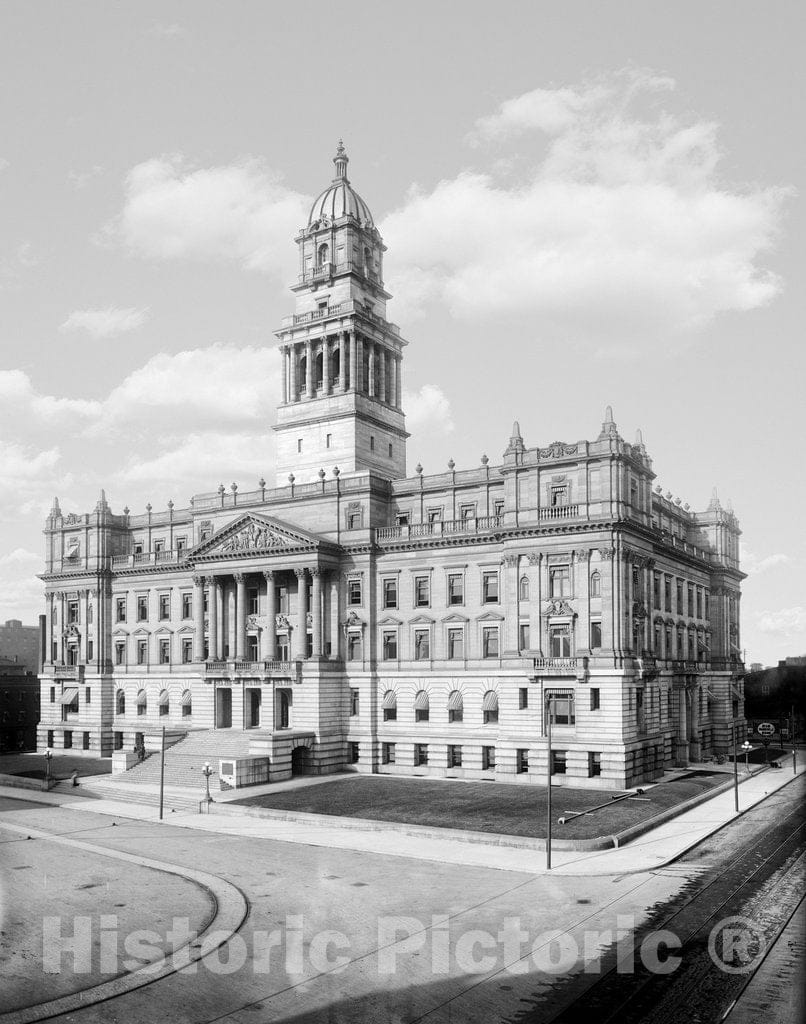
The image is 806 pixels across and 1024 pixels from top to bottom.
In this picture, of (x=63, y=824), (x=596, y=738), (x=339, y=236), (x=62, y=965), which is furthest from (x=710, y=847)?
(x=339, y=236)

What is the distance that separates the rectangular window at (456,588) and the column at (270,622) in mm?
15188

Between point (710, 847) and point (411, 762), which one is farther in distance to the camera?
point (411, 762)

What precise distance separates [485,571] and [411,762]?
1665 centimetres

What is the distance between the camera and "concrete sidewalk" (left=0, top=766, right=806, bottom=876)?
4625 centimetres

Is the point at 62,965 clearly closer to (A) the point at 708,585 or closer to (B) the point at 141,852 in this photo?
(B) the point at 141,852

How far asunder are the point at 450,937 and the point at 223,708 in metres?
53.7

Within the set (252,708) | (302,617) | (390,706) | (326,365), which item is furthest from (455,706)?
(326,365)

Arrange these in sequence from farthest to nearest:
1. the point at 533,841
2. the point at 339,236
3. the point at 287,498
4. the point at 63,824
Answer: the point at 339,236 → the point at 287,498 → the point at 63,824 → the point at 533,841

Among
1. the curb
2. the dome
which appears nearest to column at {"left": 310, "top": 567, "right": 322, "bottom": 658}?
the curb

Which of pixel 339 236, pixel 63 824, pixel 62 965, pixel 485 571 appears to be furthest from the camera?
pixel 339 236

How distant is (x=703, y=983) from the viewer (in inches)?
1139

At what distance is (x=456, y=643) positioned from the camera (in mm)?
78250

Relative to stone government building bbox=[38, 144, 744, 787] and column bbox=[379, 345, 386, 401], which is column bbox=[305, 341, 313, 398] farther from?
column bbox=[379, 345, 386, 401]

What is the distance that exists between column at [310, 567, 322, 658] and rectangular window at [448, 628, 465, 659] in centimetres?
1076
